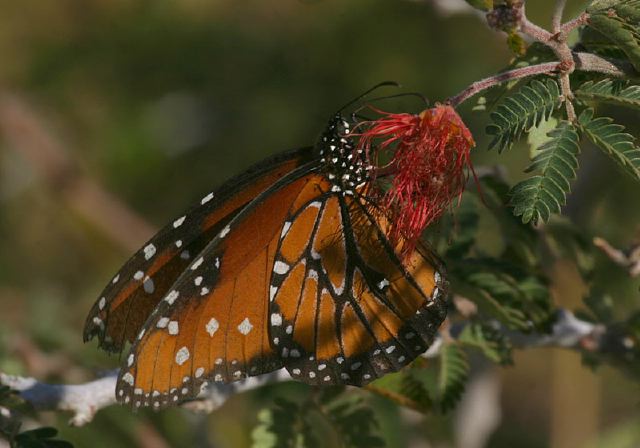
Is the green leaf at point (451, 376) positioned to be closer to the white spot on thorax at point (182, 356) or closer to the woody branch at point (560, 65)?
the white spot on thorax at point (182, 356)

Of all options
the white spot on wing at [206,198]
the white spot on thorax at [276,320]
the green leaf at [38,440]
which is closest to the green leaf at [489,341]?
the white spot on thorax at [276,320]

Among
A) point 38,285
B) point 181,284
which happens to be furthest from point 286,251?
point 38,285

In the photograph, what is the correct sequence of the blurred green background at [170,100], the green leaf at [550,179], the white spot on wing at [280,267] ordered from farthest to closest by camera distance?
1. the blurred green background at [170,100]
2. the white spot on wing at [280,267]
3. the green leaf at [550,179]

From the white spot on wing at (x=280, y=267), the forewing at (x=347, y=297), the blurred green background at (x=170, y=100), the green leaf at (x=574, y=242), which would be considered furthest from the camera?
the blurred green background at (x=170, y=100)

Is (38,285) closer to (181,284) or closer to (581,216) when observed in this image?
(181,284)

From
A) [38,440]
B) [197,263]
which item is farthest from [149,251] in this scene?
[38,440]

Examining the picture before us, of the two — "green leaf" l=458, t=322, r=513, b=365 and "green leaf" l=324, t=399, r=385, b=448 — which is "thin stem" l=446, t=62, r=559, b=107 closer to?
"green leaf" l=458, t=322, r=513, b=365
